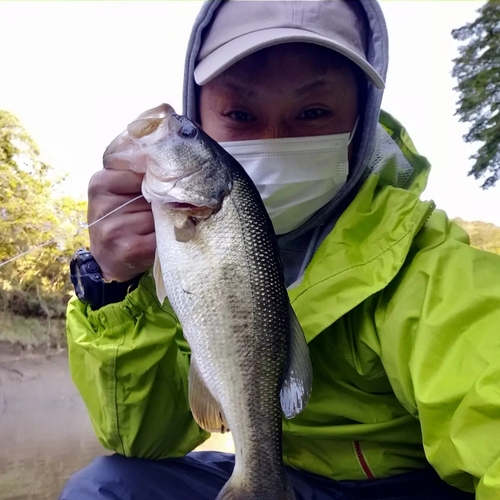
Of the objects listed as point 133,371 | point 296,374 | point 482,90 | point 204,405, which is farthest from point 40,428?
point 482,90

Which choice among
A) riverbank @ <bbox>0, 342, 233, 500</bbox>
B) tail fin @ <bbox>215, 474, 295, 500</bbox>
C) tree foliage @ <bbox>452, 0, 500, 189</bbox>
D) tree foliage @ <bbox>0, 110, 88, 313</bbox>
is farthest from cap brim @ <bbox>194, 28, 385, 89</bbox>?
tree foliage @ <bbox>0, 110, 88, 313</bbox>

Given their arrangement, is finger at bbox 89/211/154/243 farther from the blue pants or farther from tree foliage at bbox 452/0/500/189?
tree foliage at bbox 452/0/500/189

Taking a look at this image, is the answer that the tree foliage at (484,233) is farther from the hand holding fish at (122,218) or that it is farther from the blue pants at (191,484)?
the hand holding fish at (122,218)

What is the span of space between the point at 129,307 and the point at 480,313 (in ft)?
2.48

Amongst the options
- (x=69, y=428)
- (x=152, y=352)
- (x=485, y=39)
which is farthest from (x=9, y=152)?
(x=152, y=352)

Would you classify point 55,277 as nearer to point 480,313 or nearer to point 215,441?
point 215,441

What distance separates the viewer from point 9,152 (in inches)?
218

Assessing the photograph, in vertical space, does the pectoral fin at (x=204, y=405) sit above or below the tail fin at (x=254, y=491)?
above

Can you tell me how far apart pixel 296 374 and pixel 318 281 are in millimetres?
280

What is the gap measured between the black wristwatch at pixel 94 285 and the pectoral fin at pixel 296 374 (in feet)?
1.31

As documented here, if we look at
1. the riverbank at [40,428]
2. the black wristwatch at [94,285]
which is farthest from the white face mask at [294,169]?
the riverbank at [40,428]

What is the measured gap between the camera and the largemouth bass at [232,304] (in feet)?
3.17

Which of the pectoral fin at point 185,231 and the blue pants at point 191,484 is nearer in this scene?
the pectoral fin at point 185,231

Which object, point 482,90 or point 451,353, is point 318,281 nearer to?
point 451,353
